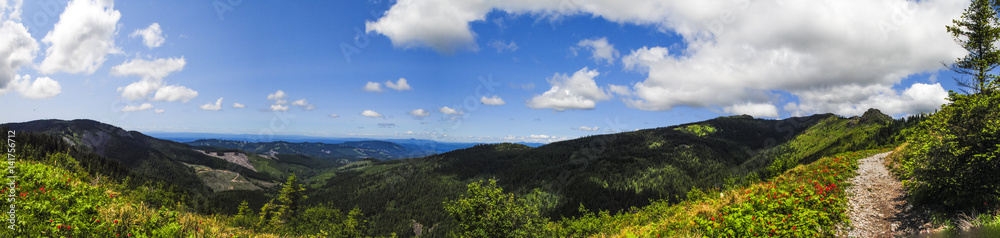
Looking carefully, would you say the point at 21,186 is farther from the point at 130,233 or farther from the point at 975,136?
the point at 975,136

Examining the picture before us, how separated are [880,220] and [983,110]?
5.69 meters

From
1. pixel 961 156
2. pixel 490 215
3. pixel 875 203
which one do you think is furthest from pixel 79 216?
pixel 875 203

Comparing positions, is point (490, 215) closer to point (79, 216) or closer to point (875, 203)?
point (79, 216)

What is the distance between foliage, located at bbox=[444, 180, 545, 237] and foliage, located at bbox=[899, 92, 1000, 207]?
80.4ft

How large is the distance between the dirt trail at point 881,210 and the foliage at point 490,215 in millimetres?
22276

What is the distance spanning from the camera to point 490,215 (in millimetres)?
29781

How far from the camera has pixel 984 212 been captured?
1134 cm

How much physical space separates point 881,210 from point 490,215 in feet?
80.0

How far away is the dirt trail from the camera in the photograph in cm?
1323

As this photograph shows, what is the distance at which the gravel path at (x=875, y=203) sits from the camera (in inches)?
535

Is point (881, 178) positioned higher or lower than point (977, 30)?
lower

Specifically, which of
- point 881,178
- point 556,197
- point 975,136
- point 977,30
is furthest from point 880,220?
point 556,197

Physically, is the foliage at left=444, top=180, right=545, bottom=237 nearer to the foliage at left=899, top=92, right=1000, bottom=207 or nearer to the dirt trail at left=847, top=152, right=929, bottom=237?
the dirt trail at left=847, top=152, right=929, bottom=237

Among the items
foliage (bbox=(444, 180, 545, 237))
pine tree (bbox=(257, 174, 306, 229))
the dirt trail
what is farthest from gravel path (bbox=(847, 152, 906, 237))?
pine tree (bbox=(257, 174, 306, 229))
